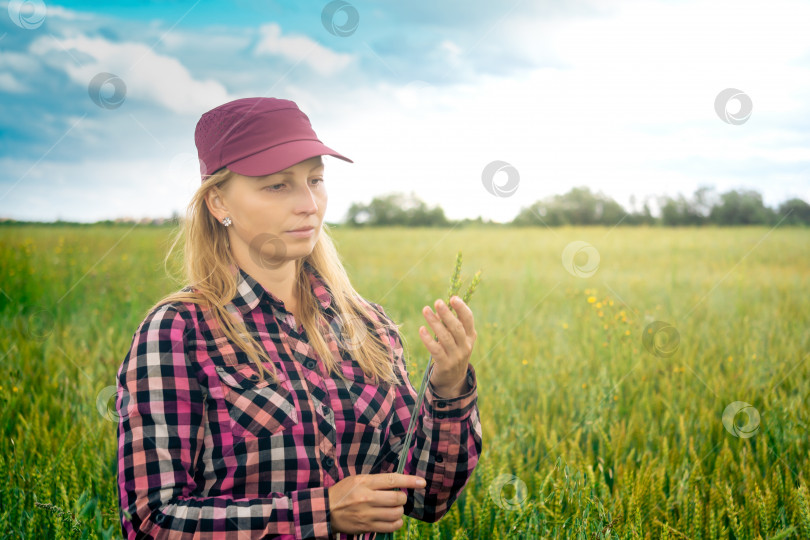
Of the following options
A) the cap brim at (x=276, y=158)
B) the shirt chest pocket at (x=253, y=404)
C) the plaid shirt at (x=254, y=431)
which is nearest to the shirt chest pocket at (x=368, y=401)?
the plaid shirt at (x=254, y=431)

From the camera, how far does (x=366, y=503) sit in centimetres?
138

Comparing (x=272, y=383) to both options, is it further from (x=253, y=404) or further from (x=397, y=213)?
(x=397, y=213)

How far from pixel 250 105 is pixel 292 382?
0.82m

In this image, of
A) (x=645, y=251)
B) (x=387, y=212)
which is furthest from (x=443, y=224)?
(x=645, y=251)

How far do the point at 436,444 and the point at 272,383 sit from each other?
530 millimetres

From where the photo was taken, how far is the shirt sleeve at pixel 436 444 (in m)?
1.65

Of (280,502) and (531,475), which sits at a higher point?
(280,502)

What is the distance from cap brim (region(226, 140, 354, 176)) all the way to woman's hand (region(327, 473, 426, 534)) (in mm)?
848

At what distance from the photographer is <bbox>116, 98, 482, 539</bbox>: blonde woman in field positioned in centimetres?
134

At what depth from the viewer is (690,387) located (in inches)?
154

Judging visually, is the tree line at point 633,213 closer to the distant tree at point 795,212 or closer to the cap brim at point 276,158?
the distant tree at point 795,212

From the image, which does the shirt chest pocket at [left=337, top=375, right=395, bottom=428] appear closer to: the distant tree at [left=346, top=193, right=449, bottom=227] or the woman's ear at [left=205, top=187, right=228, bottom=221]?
the woman's ear at [left=205, top=187, right=228, bottom=221]

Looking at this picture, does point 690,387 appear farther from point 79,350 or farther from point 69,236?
point 69,236

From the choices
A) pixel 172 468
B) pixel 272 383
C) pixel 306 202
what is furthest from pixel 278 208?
pixel 172 468
